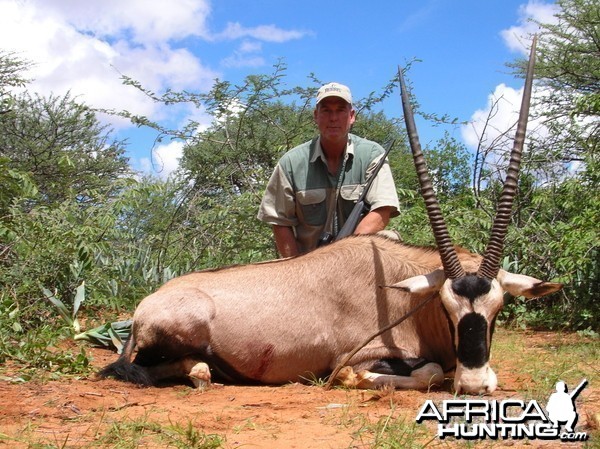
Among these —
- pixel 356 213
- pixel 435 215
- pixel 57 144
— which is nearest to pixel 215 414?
pixel 435 215

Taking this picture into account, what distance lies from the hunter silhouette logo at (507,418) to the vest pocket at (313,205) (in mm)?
2835

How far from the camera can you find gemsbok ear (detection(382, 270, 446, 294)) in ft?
15.3

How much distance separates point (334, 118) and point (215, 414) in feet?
10.4

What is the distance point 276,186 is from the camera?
6598 mm

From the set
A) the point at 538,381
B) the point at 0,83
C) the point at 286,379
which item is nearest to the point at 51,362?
the point at 286,379

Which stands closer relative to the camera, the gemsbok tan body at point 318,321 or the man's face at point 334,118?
the gemsbok tan body at point 318,321

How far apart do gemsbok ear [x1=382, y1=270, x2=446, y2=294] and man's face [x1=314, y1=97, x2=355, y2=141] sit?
1.94 m

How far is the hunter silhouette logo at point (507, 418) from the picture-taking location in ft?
10.8

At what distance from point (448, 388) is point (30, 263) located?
173 inches

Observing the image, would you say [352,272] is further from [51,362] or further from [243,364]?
[51,362]

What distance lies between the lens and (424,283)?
4.67 meters

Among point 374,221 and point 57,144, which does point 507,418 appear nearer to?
point 374,221

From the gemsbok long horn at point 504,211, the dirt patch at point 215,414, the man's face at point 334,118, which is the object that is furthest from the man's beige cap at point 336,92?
the dirt patch at point 215,414

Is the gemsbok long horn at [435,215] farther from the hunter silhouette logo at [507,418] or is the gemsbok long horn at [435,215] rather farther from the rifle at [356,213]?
the rifle at [356,213]
